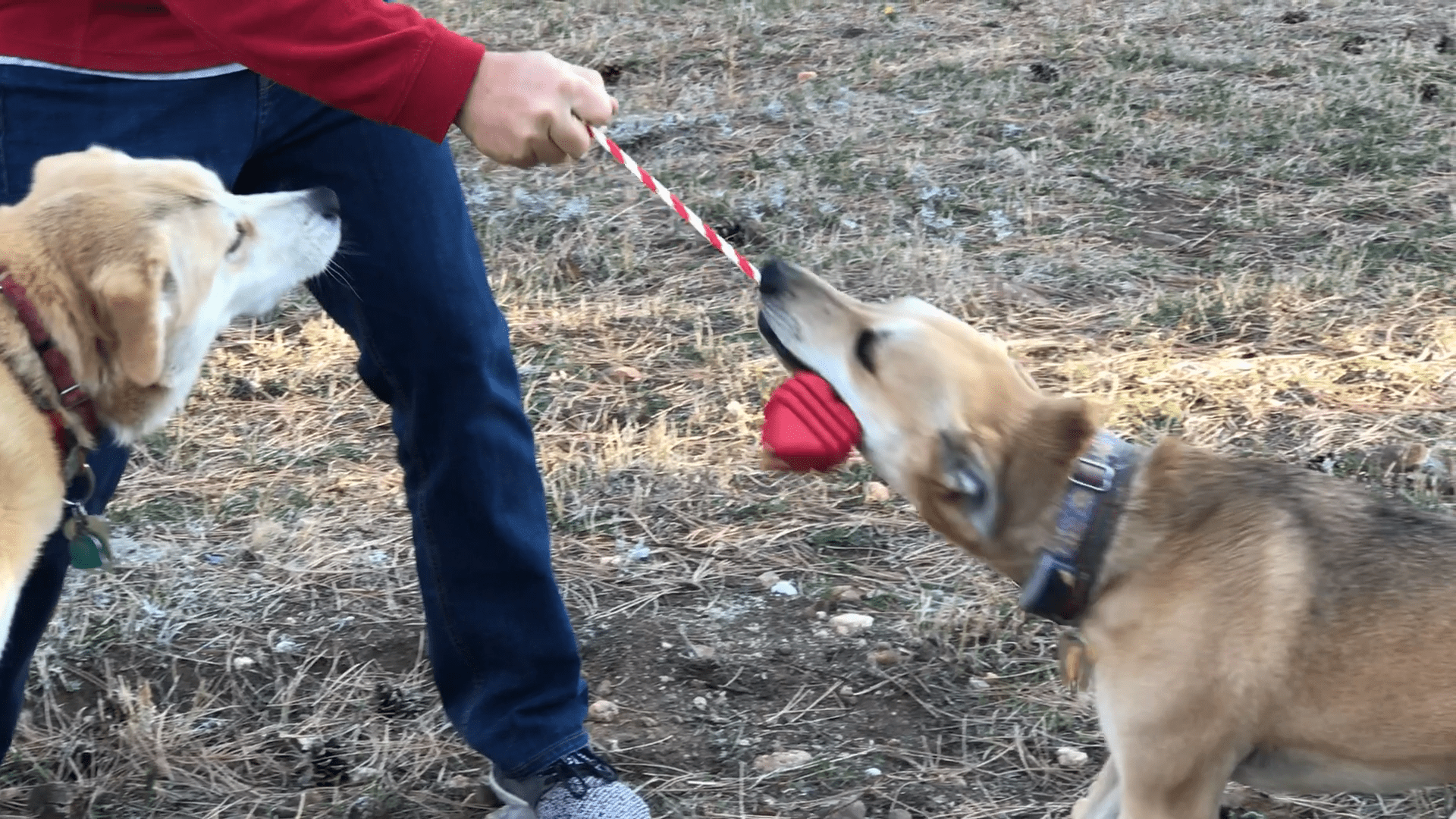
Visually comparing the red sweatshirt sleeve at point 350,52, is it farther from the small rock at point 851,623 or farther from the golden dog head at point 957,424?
the small rock at point 851,623

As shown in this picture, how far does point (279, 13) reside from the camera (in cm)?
258

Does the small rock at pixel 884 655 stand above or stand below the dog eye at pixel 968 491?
below

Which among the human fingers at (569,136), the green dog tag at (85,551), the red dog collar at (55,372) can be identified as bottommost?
the green dog tag at (85,551)

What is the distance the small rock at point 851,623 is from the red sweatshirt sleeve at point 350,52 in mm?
1820

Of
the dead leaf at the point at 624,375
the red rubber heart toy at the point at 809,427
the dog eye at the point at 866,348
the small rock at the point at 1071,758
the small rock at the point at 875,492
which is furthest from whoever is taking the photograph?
the dead leaf at the point at 624,375

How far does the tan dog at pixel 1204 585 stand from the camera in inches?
103

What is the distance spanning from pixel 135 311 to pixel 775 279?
1345mm

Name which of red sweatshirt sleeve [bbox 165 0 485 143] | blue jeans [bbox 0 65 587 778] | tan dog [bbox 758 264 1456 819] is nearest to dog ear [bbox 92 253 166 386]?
blue jeans [bbox 0 65 587 778]

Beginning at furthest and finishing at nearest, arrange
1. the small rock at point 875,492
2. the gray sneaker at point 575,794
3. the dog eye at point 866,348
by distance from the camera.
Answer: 1. the small rock at point 875,492
2. the gray sneaker at point 575,794
3. the dog eye at point 866,348

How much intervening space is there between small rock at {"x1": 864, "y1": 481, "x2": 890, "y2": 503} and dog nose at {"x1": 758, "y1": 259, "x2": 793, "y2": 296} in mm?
1306

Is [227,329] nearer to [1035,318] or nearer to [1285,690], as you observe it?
[1035,318]

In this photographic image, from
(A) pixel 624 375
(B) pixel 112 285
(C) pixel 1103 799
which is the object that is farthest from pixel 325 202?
(A) pixel 624 375

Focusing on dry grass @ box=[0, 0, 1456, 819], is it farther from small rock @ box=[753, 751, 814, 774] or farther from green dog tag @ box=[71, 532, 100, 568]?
green dog tag @ box=[71, 532, 100, 568]

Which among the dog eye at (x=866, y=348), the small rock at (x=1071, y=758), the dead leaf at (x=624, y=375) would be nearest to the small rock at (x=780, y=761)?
the small rock at (x=1071, y=758)
